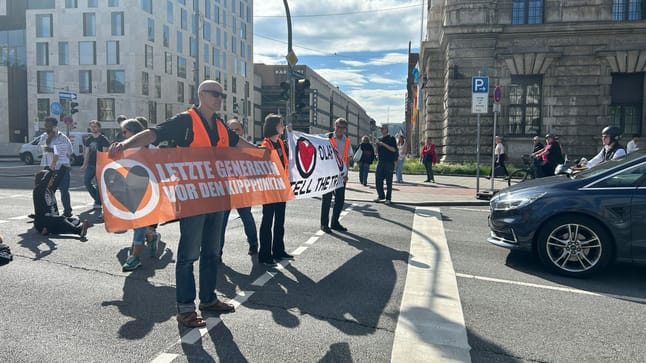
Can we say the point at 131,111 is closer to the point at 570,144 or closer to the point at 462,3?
the point at 462,3

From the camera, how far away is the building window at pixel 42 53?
53.6m

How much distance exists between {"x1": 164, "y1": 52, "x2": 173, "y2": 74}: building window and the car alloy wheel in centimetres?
5594

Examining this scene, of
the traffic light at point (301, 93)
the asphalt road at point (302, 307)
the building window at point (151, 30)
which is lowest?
the asphalt road at point (302, 307)

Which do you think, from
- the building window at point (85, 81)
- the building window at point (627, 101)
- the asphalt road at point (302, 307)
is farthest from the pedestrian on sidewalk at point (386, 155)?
the building window at point (85, 81)

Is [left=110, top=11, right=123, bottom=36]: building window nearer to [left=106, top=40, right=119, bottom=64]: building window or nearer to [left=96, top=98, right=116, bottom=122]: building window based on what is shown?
[left=106, top=40, right=119, bottom=64]: building window

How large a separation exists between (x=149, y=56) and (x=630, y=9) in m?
45.8

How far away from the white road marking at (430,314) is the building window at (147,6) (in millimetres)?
53238

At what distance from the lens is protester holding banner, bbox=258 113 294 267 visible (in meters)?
5.92

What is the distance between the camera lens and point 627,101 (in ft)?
72.8

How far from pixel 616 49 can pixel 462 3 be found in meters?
7.11

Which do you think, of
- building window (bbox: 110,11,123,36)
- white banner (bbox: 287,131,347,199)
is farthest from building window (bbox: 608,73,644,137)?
building window (bbox: 110,11,123,36)

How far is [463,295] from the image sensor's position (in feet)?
16.0

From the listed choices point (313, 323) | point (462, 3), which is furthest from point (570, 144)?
point (313, 323)

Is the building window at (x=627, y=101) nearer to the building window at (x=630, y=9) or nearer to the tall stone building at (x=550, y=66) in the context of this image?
the tall stone building at (x=550, y=66)
